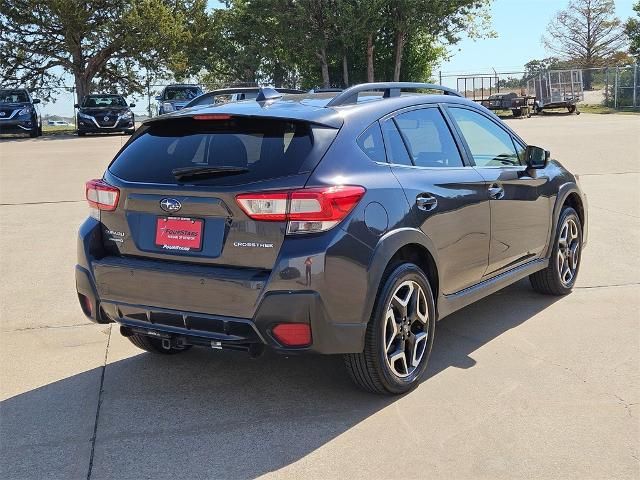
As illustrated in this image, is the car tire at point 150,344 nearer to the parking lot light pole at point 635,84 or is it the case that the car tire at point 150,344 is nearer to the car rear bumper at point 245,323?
the car rear bumper at point 245,323

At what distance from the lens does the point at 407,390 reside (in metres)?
4.14

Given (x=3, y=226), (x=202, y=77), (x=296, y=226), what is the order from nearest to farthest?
1. (x=296, y=226)
2. (x=3, y=226)
3. (x=202, y=77)

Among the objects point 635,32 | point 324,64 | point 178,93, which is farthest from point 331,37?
point 635,32

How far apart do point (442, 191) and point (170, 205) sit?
5.35 feet

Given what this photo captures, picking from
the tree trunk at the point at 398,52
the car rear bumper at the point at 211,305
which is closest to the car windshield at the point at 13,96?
the tree trunk at the point at 398,52

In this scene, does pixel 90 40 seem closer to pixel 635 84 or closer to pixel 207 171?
pixel 635 84

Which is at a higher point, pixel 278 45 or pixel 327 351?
pixel 278 45

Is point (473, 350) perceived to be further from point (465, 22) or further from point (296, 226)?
point (465, 22)

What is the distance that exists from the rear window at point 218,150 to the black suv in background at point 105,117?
24263 millimetres

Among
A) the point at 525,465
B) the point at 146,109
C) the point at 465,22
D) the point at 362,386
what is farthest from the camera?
the point at 146,109

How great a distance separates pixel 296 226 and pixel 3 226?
22.8 feet

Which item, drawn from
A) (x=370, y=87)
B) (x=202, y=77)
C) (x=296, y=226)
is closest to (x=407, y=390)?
(x=296, y=226)

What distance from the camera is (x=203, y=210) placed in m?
3.69

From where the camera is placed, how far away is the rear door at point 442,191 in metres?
4.20
